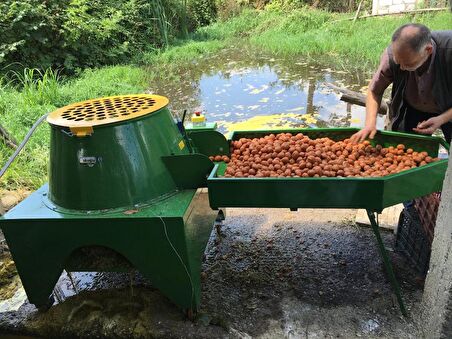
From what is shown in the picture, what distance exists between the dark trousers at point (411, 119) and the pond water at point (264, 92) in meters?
2.56

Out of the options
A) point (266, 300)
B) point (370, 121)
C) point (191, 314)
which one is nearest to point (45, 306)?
point (191, 314)

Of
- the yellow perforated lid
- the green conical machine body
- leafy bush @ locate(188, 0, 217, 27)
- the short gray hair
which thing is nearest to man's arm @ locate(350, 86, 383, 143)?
the short gray hair

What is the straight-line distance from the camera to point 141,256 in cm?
216

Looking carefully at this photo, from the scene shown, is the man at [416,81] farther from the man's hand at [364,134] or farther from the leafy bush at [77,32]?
the leafy bush at [77,32]

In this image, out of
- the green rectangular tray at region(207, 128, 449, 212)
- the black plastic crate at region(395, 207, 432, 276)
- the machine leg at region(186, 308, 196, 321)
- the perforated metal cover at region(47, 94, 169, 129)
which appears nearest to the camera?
the green rectangular tray at region(207, 128, 449, 212)

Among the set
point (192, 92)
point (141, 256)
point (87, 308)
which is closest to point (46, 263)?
point (87, 308)

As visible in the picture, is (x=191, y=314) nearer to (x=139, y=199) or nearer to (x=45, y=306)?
(x=139, y=199)

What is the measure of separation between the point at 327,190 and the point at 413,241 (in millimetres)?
901

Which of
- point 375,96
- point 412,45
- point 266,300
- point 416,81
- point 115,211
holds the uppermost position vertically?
point 412,45

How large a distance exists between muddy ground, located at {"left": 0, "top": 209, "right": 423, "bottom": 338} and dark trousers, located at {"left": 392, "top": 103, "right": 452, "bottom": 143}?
0.82 metres

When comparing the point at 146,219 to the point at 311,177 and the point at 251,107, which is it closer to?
the point at 311,177

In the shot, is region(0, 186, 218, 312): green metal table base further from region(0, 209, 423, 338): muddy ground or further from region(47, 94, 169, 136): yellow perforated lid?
region(47, 94, 169, 136): yellow perforated lid

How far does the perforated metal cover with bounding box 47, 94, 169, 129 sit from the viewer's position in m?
2.15

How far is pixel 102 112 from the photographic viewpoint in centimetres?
234
